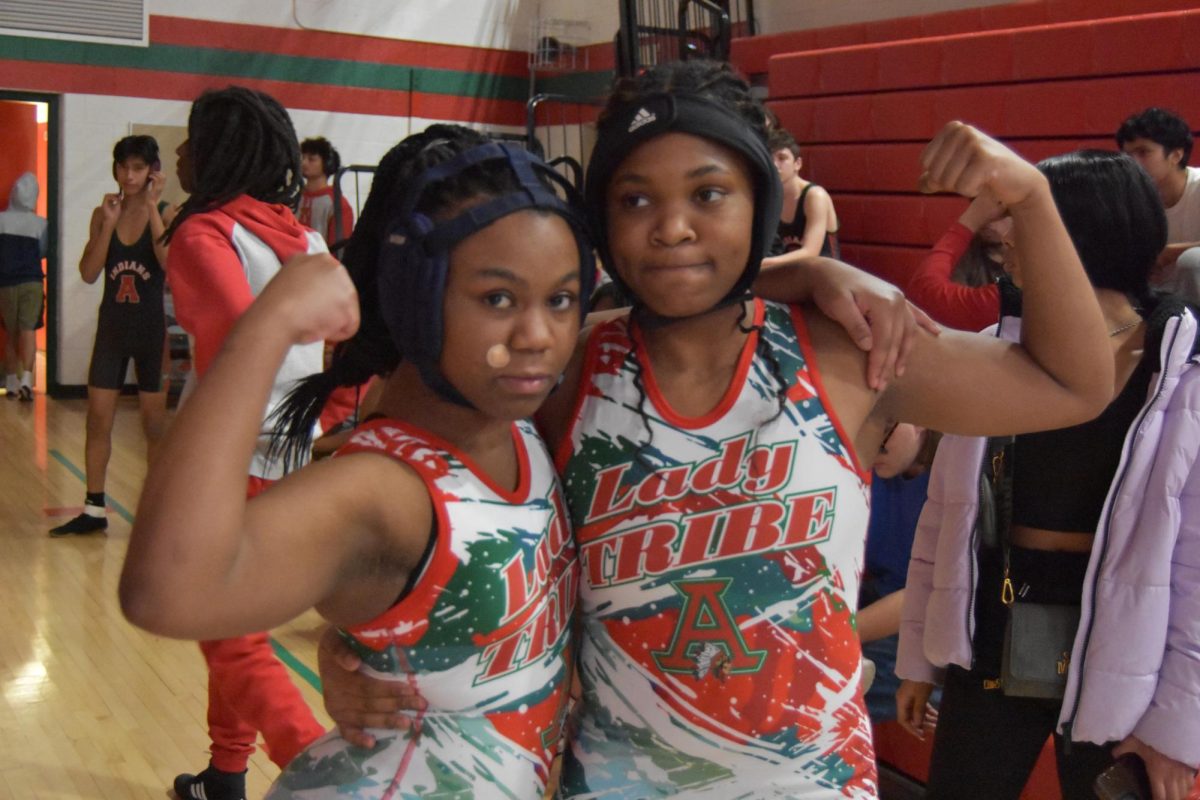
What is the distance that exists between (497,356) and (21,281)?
9.38m

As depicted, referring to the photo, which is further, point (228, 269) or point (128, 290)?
point (128, 290)

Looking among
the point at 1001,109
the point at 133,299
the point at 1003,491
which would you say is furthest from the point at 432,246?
the point at 1001,109

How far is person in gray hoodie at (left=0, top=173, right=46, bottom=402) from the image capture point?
9.44m

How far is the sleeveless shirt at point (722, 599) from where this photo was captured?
141 cm

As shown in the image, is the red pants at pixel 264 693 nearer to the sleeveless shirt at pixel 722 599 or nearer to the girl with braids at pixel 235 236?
the girl with braids at pixel 235 236

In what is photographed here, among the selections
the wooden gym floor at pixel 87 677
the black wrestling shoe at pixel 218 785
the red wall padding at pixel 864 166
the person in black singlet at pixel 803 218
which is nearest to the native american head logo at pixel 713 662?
the black wrestling shoe at pixel 218 785

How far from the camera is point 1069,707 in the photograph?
2.11m

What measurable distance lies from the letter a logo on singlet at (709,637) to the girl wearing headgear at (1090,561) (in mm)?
953

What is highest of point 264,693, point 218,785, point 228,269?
point 228,269

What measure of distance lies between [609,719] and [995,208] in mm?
3449

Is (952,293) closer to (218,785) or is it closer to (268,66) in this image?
(218,785)

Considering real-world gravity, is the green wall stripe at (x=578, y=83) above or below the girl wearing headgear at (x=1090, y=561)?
above

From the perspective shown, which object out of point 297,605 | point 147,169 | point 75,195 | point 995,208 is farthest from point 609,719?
point 75,195

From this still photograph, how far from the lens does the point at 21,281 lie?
31.1ft
